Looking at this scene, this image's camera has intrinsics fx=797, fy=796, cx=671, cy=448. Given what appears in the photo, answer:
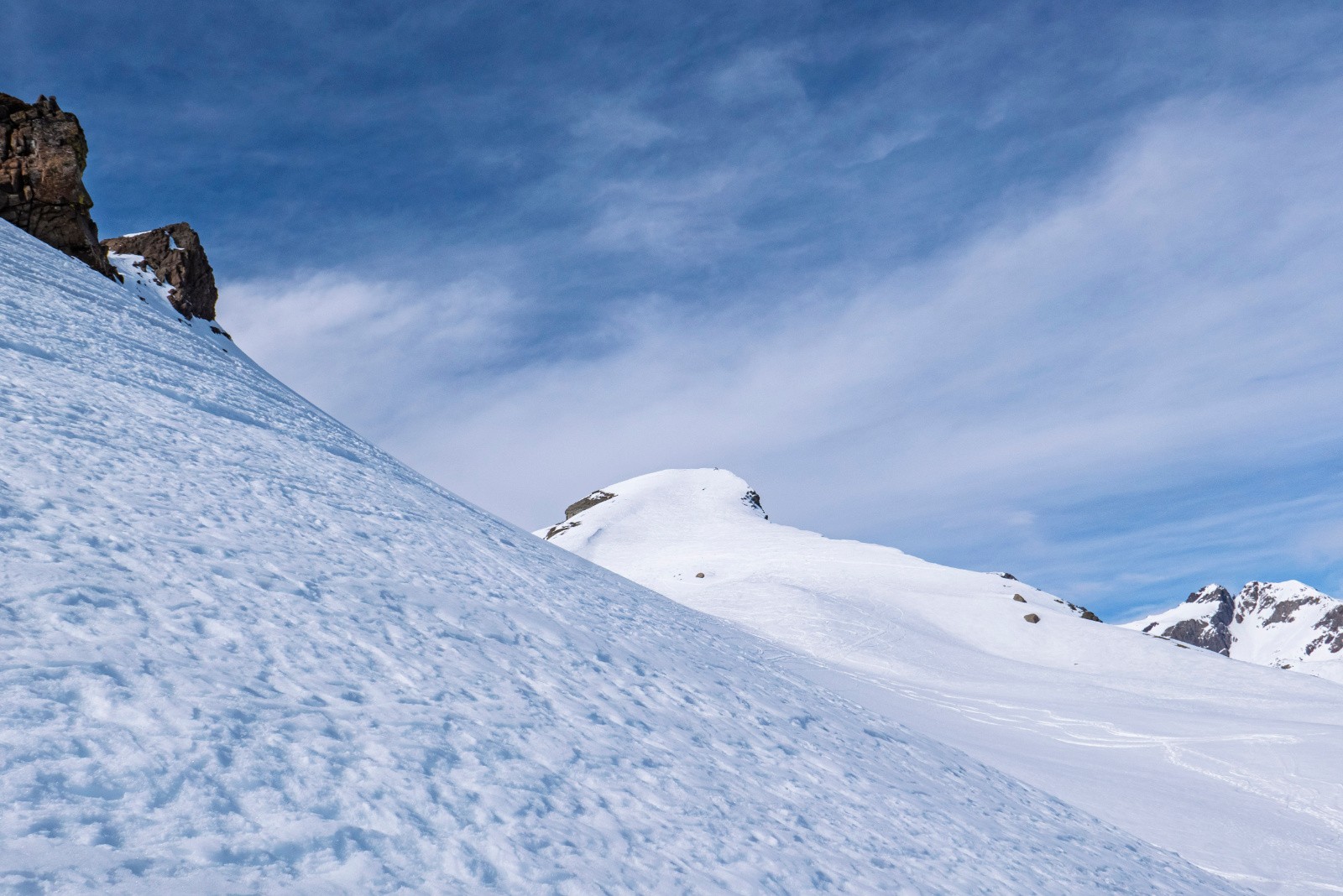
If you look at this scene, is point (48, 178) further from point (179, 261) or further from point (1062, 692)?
point (1062, 692)

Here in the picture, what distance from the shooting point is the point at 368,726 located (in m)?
5.06

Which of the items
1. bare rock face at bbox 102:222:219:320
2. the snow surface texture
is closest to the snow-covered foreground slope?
the snow surface texture

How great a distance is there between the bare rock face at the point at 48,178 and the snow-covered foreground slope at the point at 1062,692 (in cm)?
2566

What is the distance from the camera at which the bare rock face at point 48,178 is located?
26406 millimetres

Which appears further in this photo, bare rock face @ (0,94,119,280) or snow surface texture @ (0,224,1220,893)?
bare rock face @ (0,94,119,280)

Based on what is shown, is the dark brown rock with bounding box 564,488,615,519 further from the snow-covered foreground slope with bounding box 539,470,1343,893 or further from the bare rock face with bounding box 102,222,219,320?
the bare rock face with bounding box 102,222,219,320

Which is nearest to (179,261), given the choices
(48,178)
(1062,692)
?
(48,178)

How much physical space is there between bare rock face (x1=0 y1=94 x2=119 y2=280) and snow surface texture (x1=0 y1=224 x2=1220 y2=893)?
18708mm

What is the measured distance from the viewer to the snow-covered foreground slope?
36.2ft

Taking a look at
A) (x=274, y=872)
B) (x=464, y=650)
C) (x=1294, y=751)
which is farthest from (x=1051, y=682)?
(x=274, y=872)

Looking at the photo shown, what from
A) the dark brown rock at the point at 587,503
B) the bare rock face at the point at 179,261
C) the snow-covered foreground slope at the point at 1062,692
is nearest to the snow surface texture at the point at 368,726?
the snow-covered foreground slope at the point at 1062,692

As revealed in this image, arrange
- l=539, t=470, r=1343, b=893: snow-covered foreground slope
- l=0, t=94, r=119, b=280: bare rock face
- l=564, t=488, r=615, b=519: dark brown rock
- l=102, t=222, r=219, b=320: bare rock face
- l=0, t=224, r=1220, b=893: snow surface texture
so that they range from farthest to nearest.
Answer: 1. l=564, t=488, r=615, b=519: dark brown rock
2. l=102, t=222, r=219, b=320: bare rock face
3. l=0, t=94, r=119, b=280: bare rock face
4. l=539, t=470, r=1343, b=893: snow-covered foreground slope
5. l=0, t=224, r=1220, b=893: snow surface texture

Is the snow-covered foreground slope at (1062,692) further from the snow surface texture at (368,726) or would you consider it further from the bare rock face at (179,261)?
Result: the bare rock face at (179,261)

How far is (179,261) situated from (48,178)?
5091 mm
